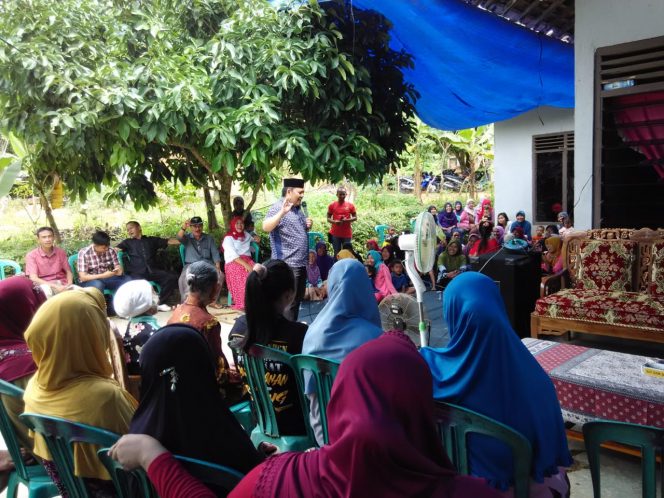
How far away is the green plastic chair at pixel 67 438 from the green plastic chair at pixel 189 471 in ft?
0.31

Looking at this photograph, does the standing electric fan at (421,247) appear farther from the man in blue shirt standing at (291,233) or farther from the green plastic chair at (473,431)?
the man in blue shirt standing at (291,233)

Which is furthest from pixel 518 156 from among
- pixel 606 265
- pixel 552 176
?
pixel 606 265

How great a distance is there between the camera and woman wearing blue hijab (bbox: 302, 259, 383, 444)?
7.30 feet

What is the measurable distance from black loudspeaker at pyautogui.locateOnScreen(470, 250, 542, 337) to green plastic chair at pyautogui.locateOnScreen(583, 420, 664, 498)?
128 inches

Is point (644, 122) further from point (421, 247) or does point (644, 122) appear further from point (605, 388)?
point (421, 247)

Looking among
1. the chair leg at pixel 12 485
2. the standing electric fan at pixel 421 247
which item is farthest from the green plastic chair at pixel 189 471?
the standing electric fan at pixel 421 247

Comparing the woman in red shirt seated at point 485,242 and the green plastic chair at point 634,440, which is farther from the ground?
the woman in red shirt seated at point 485,242

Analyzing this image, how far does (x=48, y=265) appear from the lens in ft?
19.2

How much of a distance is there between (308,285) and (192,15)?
345cm

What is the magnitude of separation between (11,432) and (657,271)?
184 inches

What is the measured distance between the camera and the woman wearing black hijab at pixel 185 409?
58.7 inches

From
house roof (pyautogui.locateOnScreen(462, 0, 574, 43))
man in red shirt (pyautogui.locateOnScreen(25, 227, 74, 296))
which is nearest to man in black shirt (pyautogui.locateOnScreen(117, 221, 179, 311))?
man in red shirt (pyautogui.locateOnScreen(25, 227, 74, 296))

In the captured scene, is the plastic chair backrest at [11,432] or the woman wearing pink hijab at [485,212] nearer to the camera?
the plastic chair backrest at [11,432]

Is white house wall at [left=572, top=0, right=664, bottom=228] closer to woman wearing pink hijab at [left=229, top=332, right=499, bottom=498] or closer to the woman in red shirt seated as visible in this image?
the woman in red shirt seated
